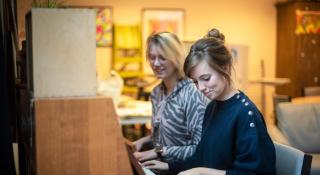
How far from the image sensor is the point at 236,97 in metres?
1.32

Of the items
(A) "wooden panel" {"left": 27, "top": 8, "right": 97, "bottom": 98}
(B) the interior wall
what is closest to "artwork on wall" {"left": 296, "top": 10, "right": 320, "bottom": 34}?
(B) the interior wall

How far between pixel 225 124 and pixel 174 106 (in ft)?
1.63

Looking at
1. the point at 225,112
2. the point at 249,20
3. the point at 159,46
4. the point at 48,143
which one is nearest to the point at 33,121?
the point at 48,143

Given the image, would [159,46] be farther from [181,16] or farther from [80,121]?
[181,16]

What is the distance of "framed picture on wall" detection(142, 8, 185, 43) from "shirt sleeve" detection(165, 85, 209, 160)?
171 inches

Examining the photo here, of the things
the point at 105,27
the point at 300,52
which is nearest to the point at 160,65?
the point at 105,27

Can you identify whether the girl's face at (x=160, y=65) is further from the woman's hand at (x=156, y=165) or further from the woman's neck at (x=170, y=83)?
the woman's hand at (x=156, y=165)

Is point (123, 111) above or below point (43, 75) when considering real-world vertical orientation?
below

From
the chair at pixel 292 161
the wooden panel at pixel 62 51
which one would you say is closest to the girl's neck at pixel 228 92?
the chair at pixel 292 161

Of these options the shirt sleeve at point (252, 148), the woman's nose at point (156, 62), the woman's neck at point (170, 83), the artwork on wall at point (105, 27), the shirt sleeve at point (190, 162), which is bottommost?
the shirt sleeve at point (190, 162)

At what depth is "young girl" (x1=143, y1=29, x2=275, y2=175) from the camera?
1.18 m

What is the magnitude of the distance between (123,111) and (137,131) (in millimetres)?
1889

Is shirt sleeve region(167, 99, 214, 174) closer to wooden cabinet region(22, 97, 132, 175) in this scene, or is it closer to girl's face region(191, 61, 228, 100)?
girl's face region(191, 61, 228, 100)

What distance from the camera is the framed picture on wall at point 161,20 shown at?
6008 millimetres
